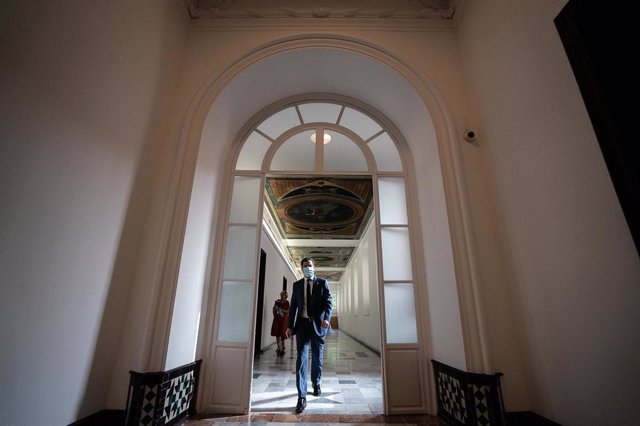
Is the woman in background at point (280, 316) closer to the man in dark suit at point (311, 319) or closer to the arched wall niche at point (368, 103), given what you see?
the man in dark suit at point (311, 319)

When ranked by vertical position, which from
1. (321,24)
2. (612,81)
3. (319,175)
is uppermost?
(321,24)

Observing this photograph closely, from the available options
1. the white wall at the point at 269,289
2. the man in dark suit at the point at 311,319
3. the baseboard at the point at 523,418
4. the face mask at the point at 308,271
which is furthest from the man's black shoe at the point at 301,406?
the white wall at the point at 269,289

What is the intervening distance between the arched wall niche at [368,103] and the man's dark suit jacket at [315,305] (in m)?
1.03

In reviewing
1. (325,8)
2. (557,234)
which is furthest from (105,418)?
(325,8)

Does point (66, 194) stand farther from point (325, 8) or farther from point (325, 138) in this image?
point (325, 8)

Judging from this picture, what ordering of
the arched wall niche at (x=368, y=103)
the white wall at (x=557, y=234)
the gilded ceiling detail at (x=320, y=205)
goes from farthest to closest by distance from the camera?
the gilded ceiling detail at (x=320, y=205) < the arched wall niche at (x=368, y=103) < the white wall at (x=557, y=234)

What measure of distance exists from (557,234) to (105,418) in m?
3.27

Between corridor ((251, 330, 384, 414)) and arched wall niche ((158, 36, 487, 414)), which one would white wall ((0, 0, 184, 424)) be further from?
corridor ((251, 330, 384, 414))

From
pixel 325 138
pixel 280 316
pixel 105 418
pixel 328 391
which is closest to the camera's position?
pixel 105 418

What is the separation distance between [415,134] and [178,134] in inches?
99.7

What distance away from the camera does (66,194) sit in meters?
1.67

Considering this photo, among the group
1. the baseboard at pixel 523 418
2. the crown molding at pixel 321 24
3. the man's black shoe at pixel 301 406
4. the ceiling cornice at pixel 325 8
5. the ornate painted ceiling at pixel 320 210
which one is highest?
the ceiling cornice at pixel 325 8

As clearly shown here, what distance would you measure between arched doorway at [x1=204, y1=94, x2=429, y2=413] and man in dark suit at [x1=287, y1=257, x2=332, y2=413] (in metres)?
0.66

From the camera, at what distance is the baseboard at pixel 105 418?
185 cm
